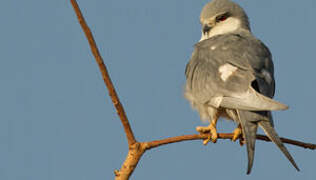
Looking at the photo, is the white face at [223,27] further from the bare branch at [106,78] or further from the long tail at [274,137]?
the bare branch at [106,78]

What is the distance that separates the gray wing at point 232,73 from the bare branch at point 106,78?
1402 mm

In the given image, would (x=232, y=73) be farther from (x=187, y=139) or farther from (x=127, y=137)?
(x=127, y=137)

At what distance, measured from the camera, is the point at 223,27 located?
20.3 feet

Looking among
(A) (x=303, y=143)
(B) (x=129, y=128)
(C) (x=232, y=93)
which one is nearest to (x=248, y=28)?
(C) (x=232, y=93)

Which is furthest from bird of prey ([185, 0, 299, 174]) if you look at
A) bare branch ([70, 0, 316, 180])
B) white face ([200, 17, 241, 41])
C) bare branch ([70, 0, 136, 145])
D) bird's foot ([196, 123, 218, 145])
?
bare branch ([70, 0, 136, 145])

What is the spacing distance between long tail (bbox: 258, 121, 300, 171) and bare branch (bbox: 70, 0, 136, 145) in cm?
140

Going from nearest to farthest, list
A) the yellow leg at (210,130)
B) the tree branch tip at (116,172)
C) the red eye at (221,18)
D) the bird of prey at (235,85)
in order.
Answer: the tree branch tip at (116,172) → the bird of prey at (235,85) → the yellow leg at (210,130) → the red eye at (221,18)

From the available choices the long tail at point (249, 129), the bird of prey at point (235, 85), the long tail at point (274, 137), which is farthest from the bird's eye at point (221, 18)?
the long tail at point (274, 137)

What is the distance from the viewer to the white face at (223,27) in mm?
6133

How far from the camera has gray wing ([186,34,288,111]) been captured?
4371 mm

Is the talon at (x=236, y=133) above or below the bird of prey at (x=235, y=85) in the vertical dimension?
below

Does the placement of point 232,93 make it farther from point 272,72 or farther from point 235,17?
point 235,17

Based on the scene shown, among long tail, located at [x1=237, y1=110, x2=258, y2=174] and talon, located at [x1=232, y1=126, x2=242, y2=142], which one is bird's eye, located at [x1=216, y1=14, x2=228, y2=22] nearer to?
talon, located at [x1=232, y1=126, x2=242, y2=142]

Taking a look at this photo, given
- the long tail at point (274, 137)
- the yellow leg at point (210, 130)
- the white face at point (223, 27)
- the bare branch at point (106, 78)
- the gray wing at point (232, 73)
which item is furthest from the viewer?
the white face at point (223, 27)
